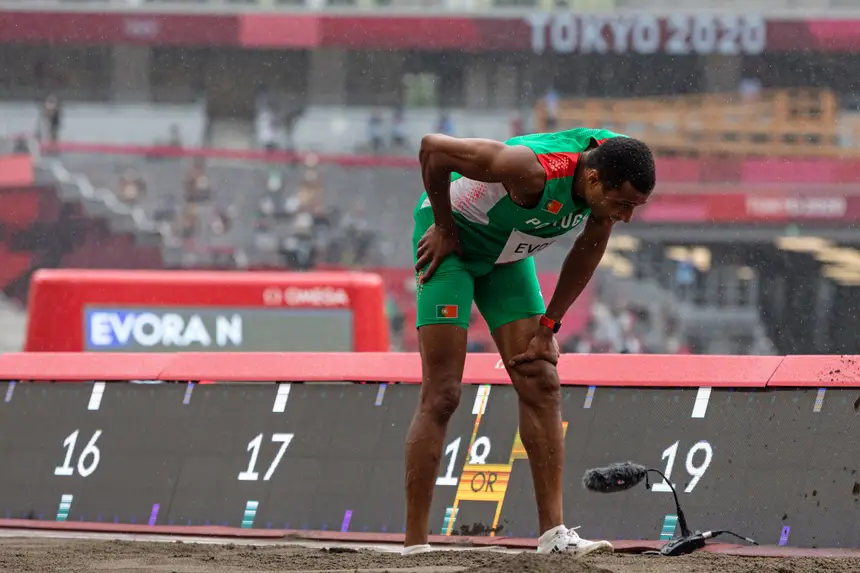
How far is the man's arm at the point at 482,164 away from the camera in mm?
3764

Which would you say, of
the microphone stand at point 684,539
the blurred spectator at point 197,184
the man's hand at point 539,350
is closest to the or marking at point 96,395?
the man's hand at point 539,350

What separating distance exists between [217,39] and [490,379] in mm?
28581

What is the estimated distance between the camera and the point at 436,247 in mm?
4062

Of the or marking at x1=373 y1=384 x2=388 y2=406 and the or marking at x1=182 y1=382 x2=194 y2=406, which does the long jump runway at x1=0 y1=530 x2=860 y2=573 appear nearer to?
the or marking at x1=373 y1=384 x2=388 y2=406

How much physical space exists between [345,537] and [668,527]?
1.26 m

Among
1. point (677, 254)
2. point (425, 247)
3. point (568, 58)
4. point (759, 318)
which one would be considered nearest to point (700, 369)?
point (425, 247)

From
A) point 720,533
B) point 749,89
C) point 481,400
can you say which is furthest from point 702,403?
point 749,89

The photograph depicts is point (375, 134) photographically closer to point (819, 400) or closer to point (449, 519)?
point (449, 519)

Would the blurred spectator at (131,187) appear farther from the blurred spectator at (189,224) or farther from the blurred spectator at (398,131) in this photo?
the blurred spectator at (398,131)

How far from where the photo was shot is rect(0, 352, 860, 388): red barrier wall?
4.87 meters

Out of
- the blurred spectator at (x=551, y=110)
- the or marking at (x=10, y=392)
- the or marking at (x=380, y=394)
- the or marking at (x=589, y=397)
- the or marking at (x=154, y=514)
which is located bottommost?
the or marking at (x=154, y=514)

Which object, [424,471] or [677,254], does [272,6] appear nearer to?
[677,254]

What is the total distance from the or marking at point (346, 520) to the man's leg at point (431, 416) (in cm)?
107

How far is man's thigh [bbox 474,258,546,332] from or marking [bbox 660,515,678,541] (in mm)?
1085
